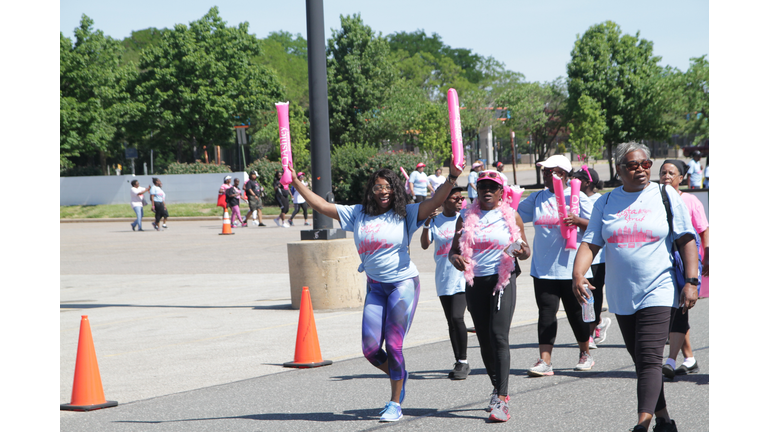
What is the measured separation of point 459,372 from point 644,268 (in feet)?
8.02

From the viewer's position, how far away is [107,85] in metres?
47.9

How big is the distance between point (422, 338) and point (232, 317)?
293 centimetres

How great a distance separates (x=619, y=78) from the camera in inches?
2127

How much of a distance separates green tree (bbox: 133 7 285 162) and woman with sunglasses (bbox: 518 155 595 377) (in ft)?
146

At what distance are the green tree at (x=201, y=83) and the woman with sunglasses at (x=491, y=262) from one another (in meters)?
45.6

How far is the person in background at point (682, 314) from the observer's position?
6082mm

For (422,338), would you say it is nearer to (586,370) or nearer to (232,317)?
(586,370)

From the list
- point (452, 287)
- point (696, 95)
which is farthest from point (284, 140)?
point (696, 95)

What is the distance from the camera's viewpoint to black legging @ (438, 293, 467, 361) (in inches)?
260

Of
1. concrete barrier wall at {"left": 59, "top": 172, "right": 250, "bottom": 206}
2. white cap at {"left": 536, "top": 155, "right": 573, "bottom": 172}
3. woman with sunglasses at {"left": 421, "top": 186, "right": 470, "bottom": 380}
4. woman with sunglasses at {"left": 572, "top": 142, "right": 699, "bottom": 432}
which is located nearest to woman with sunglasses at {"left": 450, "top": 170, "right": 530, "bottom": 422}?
woman with sunglasses at {"left": 572, "top": 142, "right": 699, "bottom": 432}

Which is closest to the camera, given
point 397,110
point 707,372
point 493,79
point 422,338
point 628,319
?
point 628,319

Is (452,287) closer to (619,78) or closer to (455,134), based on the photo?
(455,134)

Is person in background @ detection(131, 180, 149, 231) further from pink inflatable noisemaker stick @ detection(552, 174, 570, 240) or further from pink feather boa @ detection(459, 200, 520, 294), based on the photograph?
pink feather boa @ detection(459, 200, 520, 294)

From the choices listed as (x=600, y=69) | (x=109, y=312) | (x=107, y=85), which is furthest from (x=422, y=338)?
(x=600, y=69)
